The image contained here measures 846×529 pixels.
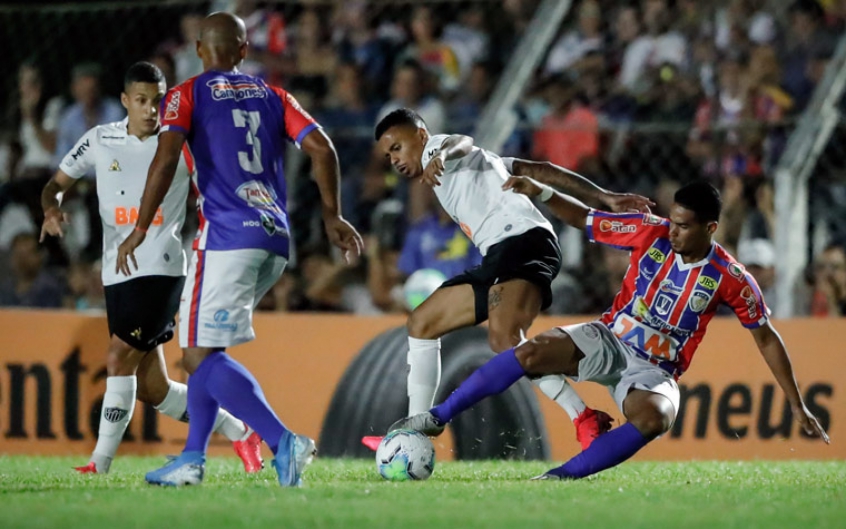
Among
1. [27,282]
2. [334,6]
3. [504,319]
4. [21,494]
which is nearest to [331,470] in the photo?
[504,319]

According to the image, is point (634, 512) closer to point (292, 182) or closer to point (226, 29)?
point (226, 29)

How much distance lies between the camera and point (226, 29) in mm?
6211

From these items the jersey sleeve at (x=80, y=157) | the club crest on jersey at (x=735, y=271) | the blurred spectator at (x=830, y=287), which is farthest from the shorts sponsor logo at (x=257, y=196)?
the blurred spectator at (x=830, y=287)

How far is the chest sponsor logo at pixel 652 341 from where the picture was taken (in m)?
6.84

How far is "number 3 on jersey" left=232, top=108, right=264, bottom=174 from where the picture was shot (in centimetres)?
607

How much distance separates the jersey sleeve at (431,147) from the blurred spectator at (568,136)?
4.13 m

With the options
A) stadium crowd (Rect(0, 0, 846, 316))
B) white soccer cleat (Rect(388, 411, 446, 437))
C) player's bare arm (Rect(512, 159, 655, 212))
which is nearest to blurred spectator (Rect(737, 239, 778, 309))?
stadium crowd (Rect(0, 0, 846, 316))

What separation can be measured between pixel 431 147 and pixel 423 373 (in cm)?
121

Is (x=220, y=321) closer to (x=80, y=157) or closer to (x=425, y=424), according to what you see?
(x=425, y=424)

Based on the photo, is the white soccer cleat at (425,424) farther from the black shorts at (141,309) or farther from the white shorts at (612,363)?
the black shorts at (141,309)

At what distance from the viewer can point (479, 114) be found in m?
11.7

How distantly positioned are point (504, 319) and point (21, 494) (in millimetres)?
2603

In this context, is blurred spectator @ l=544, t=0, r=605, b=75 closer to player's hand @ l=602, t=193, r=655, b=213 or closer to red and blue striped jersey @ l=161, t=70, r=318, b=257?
player's hand @ l=602, t=193, r=655, b=213

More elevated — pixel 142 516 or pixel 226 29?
pixel 226 29
